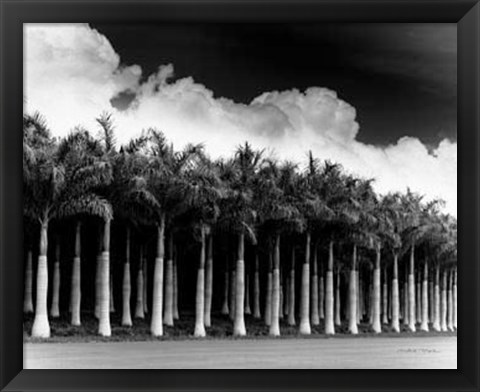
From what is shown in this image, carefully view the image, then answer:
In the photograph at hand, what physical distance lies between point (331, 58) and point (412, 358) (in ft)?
17.3

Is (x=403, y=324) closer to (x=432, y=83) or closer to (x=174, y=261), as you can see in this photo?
(x=174, y=261)

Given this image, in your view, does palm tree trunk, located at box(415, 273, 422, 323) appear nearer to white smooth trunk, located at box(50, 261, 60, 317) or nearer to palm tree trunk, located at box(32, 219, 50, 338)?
white smooth trunk, located at box(50, 261, 60, 317)

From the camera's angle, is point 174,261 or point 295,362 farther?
point 174,261

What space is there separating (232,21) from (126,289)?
1096cm

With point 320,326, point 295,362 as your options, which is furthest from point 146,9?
point 320,326

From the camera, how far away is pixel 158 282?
23.2 m

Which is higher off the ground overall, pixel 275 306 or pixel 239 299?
pixel 239 299

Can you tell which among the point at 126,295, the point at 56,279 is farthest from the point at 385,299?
the point at 56,279

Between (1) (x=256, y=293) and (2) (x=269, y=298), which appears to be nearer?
(1) (x=256, y=293)

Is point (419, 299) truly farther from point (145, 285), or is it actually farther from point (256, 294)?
point (145, 285)

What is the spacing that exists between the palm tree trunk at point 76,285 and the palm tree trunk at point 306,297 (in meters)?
5.67

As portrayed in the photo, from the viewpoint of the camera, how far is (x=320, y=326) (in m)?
26.2

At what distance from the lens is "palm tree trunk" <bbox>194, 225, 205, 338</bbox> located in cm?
2104

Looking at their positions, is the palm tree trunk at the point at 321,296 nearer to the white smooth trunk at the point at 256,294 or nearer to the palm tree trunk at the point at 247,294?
the white smooth trunk at the point at 256,294
